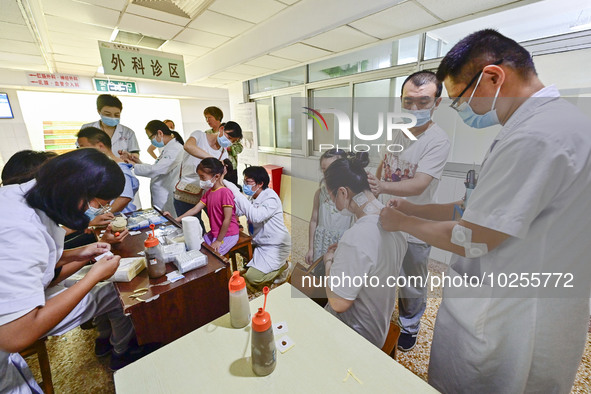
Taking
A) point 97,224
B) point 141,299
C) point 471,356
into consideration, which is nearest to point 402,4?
point 471,356

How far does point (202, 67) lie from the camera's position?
4504 millimetres

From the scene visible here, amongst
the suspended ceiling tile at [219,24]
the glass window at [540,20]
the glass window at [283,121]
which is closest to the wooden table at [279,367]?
the glass window at [540,20]

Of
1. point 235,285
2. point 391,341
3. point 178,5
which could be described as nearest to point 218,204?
point 235,285

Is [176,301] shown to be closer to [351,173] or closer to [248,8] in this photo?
[351,173]

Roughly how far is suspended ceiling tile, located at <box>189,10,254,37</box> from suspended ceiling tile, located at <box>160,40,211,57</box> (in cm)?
71

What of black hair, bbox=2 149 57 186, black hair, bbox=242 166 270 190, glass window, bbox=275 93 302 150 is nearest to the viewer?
black hair, bbox=2 149 57 186

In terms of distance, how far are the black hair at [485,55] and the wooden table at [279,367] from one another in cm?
99

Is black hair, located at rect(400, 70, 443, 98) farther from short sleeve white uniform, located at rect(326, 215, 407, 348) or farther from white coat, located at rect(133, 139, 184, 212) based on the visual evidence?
white coat, located at rect(133, 139, 184, 212)

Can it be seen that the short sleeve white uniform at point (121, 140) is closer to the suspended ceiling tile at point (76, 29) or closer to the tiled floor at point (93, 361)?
the suspended ceiling tile at point (76, 29)

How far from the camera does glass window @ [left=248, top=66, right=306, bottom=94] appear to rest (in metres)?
4.00

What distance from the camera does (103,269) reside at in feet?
3.65

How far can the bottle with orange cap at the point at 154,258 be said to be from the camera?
3.98 ft

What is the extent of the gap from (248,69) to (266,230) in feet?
9.90

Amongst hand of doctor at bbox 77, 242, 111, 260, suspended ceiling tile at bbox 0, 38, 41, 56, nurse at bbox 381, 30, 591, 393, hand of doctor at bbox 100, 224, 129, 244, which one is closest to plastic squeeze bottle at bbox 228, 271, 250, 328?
nurse at bbox 381, 30, 591, 393
